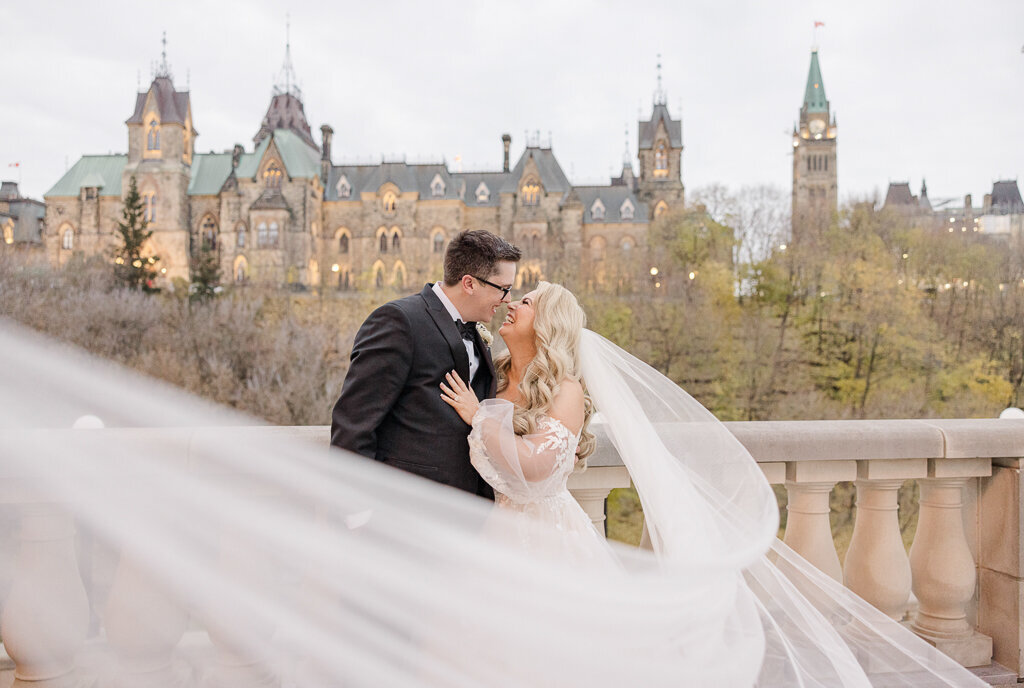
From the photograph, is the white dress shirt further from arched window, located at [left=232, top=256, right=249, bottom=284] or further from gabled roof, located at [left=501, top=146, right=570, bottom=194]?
gabled roof, located at [left=501, top=146, right=570, bottom=194]

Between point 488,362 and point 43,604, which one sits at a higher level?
point 488,362

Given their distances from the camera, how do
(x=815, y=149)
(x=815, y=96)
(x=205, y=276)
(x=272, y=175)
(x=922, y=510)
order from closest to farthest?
(x=922, y=510) → (x=205, y=276) → (x=272, y=175) → (x=815, y=149) → (x=815, y=96)

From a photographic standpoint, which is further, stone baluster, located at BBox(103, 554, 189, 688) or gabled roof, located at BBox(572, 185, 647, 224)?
gabled roof, located at BBox(572, 185, 647, 224)

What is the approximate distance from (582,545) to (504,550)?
331 mm

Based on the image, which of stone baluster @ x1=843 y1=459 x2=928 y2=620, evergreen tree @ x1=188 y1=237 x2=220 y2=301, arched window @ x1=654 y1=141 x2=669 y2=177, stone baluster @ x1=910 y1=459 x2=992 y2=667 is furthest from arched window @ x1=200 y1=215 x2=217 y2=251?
stone baluster @ x1=910 y1=459 x2=992 y2=667

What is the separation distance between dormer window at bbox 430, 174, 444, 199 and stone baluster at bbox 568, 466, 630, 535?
57.8m

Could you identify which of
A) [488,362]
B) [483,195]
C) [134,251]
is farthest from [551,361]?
[483,195]

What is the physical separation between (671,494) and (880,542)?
1465 millimetres

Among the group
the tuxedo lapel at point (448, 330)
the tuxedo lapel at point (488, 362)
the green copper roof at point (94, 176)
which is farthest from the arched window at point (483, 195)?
the tuxedo lapel at point (448, 330)

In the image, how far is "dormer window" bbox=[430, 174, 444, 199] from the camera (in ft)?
195

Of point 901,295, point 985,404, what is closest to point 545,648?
point 985,404

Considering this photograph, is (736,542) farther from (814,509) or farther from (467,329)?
(467,329)

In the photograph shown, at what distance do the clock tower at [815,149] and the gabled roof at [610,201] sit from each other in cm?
4159

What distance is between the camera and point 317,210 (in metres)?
59.0
